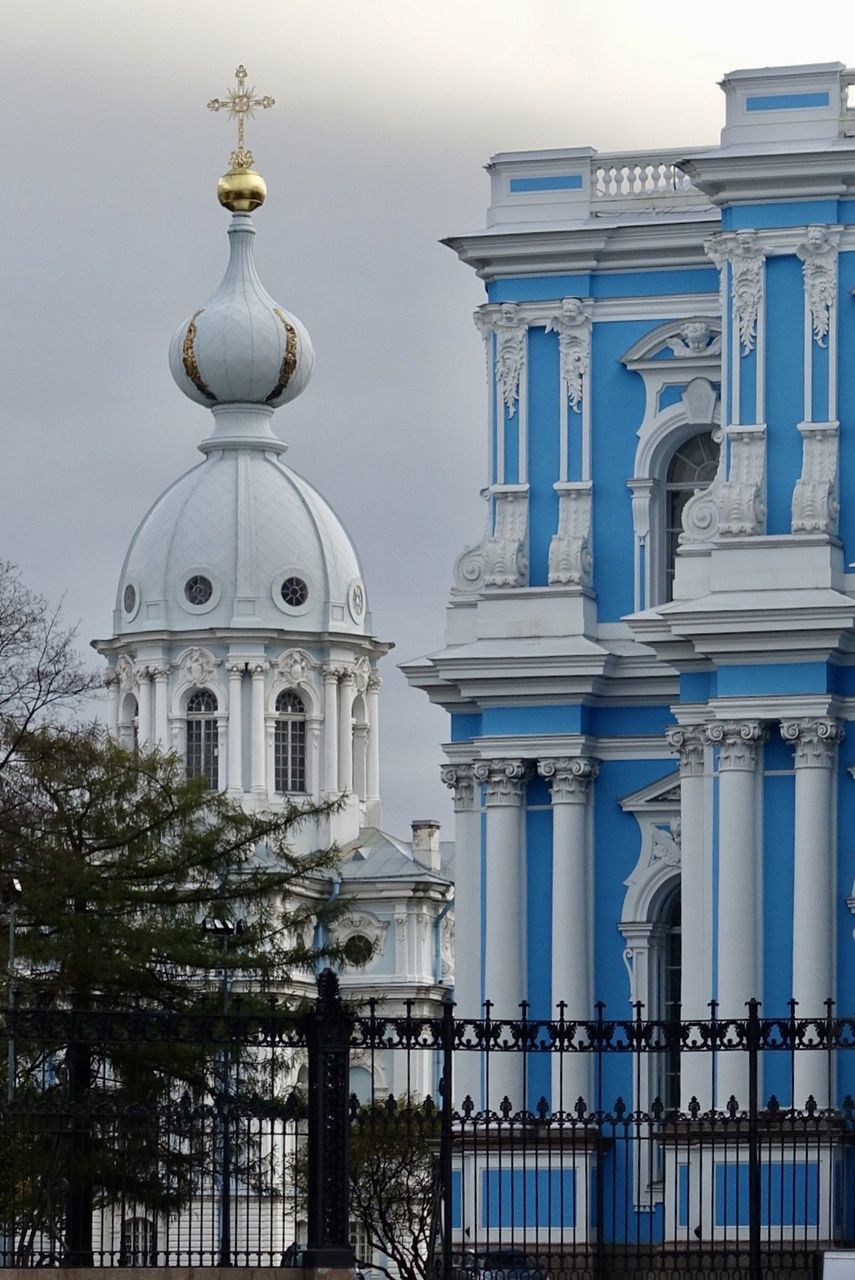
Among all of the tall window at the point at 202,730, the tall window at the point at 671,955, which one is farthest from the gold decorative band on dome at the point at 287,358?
the tall window at the point at 671,955

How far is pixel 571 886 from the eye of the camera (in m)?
49.2

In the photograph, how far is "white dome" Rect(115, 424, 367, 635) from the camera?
328 ft

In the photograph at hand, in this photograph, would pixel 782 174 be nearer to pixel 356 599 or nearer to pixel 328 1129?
pixel 328 1129

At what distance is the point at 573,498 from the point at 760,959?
23.8 feet

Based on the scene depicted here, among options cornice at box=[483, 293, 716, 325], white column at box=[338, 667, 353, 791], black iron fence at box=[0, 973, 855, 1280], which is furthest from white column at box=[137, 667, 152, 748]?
black iron fence at box=[0, 973, 855, 1280]

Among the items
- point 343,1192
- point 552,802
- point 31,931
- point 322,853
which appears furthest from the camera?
point 552,802

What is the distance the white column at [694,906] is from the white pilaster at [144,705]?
5377 centimetres

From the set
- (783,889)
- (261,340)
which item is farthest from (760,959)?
(261,340)

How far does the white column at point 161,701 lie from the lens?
100 metres

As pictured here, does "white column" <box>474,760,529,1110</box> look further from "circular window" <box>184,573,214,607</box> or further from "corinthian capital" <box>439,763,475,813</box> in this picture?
"circular window" <box>184,573,214,607</box>

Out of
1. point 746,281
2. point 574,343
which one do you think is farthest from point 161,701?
point 746,281

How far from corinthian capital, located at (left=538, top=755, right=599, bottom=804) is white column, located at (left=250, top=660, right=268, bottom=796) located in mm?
50297

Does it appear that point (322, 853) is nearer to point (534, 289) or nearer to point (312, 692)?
point (534, 289)

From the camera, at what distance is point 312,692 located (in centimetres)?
10250
